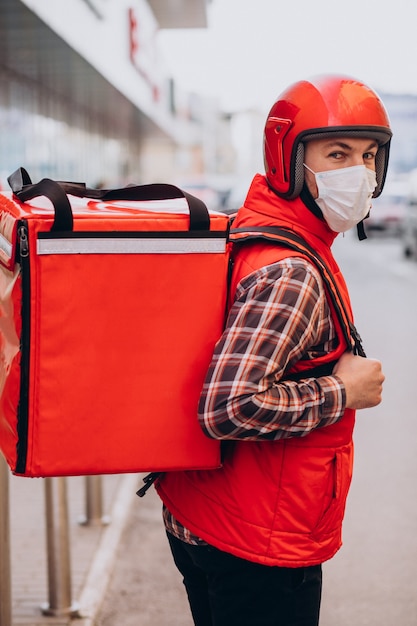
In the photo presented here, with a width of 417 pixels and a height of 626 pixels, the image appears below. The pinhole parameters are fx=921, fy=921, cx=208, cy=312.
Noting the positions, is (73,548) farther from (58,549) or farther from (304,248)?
(304,248)

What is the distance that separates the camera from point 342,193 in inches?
84.2

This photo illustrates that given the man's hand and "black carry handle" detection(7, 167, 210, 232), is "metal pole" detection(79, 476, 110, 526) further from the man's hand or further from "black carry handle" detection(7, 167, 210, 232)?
→ the man's hand

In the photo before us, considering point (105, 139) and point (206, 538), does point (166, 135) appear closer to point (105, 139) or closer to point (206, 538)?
point (105, 139)

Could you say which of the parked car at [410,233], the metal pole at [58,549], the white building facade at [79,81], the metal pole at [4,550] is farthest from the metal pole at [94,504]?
the parked car at [410,233]

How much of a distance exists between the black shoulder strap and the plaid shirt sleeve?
3cm

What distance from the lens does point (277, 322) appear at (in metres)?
1.96

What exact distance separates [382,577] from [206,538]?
8.43 ft

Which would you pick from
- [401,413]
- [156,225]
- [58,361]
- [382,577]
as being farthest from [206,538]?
[401,413]

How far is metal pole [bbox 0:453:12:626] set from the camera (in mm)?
3172

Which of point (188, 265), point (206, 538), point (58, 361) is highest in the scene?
point (188, 265)

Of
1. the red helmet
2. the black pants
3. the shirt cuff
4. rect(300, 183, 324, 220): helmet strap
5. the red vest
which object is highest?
the red helmet

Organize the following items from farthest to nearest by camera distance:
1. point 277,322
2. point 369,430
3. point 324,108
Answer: point 369,430, point 324,108, point 277,322

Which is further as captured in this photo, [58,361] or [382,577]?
[382,577]

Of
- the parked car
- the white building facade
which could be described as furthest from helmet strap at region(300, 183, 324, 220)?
the parked car
